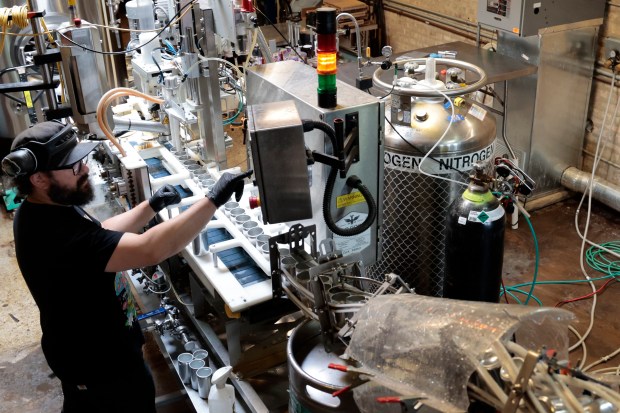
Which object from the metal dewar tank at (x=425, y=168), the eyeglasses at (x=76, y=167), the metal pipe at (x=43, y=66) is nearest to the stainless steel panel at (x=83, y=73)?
the metal pipe at (x=43, y=66)

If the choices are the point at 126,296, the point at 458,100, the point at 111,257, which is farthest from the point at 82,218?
the point at 458,100

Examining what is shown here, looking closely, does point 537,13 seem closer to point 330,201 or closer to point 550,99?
point 550,99

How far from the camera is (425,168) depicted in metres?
3.02

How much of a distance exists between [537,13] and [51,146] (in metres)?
2.86

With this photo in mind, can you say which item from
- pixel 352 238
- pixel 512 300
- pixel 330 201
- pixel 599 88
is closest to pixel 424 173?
pixel 352 238

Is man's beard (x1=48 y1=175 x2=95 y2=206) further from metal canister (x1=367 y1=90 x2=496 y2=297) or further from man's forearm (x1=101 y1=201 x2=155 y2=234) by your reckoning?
metal canister (x1=367 y1=90 x2=496 y2=297)

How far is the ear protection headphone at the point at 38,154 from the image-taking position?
2.01 meters

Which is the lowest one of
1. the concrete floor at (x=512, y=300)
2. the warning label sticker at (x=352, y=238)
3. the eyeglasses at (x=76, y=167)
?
the concrete floor at (x=512, y=300)

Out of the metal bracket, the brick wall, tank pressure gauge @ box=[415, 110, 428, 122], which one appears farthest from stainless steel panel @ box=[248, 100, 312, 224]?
the brick wall

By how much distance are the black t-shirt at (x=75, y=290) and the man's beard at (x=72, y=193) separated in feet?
0.09

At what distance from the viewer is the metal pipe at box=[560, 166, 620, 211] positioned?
412cm

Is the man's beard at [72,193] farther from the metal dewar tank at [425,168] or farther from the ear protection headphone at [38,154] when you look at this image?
the metal dewar tank at [425,168]

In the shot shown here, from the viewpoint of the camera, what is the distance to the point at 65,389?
7.82 feet

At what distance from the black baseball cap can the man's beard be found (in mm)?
60
